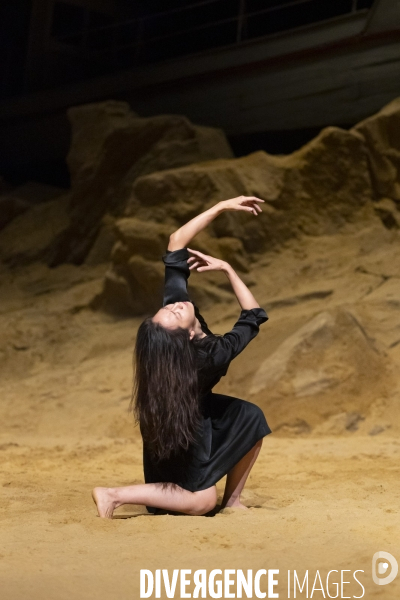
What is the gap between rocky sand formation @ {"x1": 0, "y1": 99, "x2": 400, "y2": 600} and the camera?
9.46 feet

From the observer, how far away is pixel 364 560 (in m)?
2.41

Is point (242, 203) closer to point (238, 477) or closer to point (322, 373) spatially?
point (238, 477)

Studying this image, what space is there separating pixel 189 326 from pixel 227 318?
3.84 m

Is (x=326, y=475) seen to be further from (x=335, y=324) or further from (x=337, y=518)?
(x=335, y=324)

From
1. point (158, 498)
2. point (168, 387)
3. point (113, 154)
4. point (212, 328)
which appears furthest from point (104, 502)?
point (113, 154)

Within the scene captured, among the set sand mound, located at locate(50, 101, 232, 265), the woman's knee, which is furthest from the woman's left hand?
sand mound, located at locate(50, 101, 232, 265)

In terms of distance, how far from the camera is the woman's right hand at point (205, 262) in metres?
3.63

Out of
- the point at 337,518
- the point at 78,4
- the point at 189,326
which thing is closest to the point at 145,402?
the point at 189,326

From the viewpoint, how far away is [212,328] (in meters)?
7.05

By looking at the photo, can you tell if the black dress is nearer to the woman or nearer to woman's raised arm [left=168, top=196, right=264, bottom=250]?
the woman

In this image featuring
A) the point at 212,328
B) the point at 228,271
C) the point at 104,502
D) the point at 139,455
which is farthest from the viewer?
the point at 212,328

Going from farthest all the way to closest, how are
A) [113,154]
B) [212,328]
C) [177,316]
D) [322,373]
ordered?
[113,154] → [212,328] → [322,373] → [177,316]

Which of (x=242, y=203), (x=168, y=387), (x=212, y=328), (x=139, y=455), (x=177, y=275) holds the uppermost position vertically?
(x=242, y=203)

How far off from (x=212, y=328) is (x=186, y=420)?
385cm
